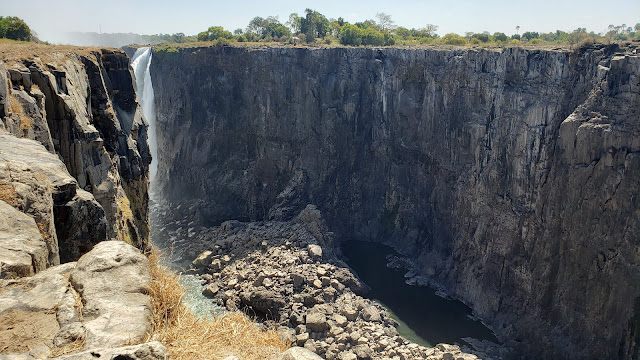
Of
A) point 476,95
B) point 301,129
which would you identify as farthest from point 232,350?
point 301,129

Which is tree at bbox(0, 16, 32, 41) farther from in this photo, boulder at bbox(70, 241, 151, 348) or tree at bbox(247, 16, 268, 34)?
tree at bbox(247, 16, 268, 34)

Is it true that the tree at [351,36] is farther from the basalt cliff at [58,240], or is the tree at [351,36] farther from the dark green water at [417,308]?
the basalt cliff at [58,240]

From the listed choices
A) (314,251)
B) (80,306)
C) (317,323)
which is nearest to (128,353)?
(80,306)

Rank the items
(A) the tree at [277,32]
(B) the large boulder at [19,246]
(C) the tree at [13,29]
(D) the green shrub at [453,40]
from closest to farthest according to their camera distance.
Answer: (B) the large boulder at [19,246] → (C) the tree at [13,29] → (D) the green shrub at [453,40] → (A) the tree at [277,32]

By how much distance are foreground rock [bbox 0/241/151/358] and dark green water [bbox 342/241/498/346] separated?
87.9 ft

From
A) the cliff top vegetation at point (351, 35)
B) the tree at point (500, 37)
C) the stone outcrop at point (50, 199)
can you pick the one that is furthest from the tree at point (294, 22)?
the stone outcrop at point (50, 199)

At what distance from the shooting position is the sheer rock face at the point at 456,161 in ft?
92.9

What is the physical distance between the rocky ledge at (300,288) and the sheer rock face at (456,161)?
5.41 m

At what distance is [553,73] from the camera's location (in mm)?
32031

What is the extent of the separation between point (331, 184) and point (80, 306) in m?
43.0

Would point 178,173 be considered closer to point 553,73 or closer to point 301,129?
point 301,129

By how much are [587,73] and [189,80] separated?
39736mm

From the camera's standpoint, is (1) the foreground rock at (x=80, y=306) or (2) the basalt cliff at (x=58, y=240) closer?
A: (1) the foreground rock at (x=80, y=306)

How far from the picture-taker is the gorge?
10.6 m
